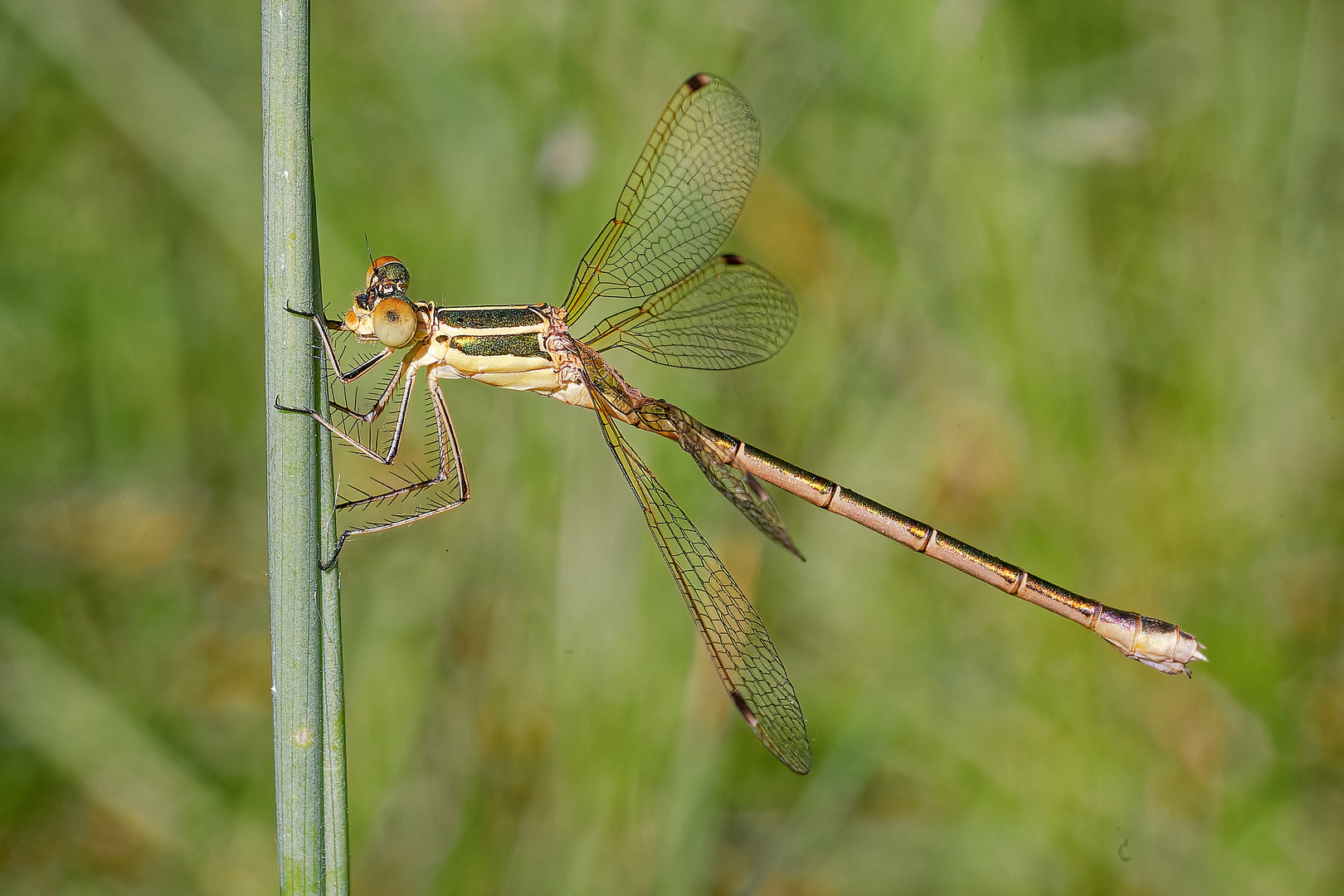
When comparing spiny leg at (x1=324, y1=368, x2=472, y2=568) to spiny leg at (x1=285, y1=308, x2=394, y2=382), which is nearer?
spiny leg at (x1=285, y1=308, x2=394, y2=382)

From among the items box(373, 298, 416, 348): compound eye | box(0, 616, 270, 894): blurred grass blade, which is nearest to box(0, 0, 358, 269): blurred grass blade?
box(373, 298, 416, 348): compound eye

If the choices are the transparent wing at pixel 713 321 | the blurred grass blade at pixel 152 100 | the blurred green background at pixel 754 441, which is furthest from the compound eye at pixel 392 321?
the blurred grass blade at pixel 152 100

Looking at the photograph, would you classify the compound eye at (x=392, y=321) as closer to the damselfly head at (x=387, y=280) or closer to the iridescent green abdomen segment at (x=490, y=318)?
the damselfly head at (x=387, y=280)

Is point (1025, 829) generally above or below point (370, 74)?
below

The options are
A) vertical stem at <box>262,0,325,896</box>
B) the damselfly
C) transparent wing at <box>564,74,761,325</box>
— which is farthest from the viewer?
transparent wing at <box>564,74,761,325</box>

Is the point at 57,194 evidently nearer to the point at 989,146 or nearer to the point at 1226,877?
the point at 989,146

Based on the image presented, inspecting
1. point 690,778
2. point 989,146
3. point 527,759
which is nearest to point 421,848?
point 527,759

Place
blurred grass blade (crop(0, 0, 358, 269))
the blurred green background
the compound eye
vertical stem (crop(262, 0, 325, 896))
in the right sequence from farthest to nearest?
blurred grass blade (crop(0, 0, 358, 269))
the blurred green background
the compound eye
vertical stem (crop(262, 0, 325, 896))

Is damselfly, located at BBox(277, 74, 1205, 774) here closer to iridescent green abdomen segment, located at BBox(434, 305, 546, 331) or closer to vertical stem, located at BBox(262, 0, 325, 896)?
iridescent green abdomen segment, located at BBox(434, 305, 546, 331)
